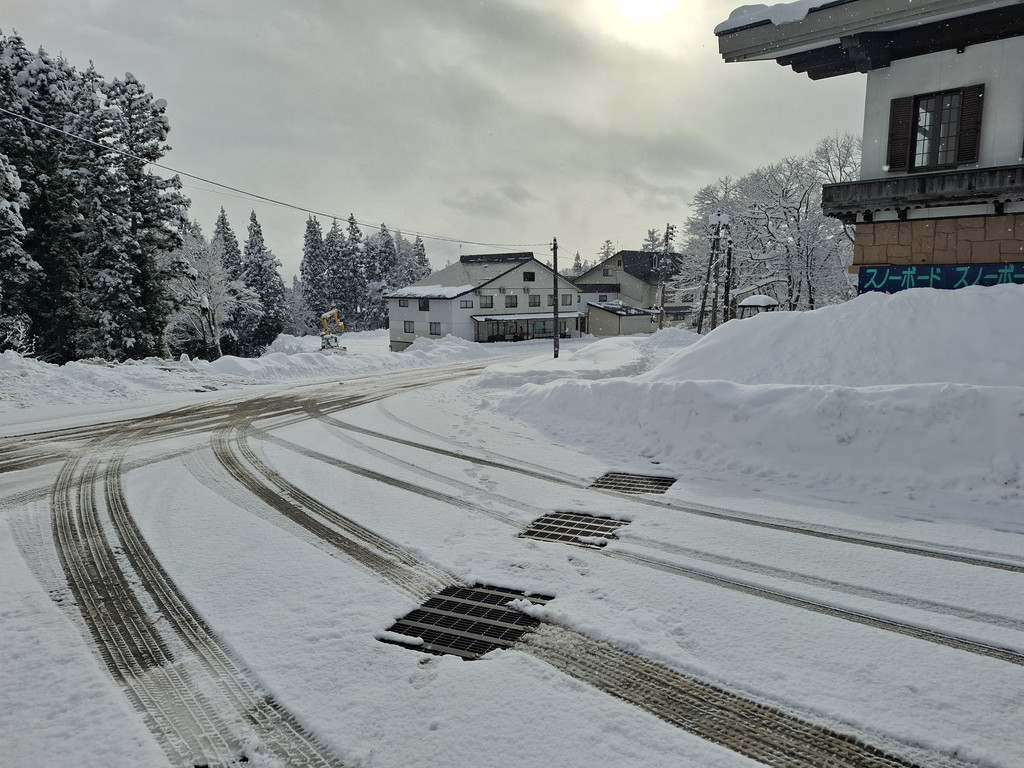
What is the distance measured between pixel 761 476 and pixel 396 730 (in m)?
6.12

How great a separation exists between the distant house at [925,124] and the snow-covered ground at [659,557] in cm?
276

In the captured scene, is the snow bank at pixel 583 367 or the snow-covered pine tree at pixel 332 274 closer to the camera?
the snow bank at pixel 583 367

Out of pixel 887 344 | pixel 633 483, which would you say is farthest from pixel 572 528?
pixel 887 344

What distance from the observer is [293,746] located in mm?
3051

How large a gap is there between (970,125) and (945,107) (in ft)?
2.56

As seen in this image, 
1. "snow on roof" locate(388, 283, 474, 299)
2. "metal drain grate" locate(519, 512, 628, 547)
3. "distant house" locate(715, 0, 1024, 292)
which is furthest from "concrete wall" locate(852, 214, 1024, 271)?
"snow on roof" locate(388, 283, 474, 299)

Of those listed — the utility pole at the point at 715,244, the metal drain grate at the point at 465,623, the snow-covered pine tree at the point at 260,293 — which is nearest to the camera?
the metal drain grate at the point at 465,623

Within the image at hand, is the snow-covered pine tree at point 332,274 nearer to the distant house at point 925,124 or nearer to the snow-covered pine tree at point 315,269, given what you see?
the snow-covered pine tree at point 315,269

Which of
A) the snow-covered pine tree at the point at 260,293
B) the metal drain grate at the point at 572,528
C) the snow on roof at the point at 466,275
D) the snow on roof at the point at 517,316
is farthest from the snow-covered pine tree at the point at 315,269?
the metal drain grate at the point at 572,528

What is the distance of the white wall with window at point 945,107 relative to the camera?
1178 centimetres

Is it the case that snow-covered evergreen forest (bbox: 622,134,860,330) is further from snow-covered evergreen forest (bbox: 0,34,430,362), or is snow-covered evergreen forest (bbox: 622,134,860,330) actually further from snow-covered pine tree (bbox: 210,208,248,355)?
snow-covered pine tree (bbox: 210,208,248,355)

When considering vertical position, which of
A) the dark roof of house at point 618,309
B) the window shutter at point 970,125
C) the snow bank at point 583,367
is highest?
the window shutter at point 970,125

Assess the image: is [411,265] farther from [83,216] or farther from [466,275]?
[83,216]

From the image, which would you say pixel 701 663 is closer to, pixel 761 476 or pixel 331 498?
pixel 761 476
